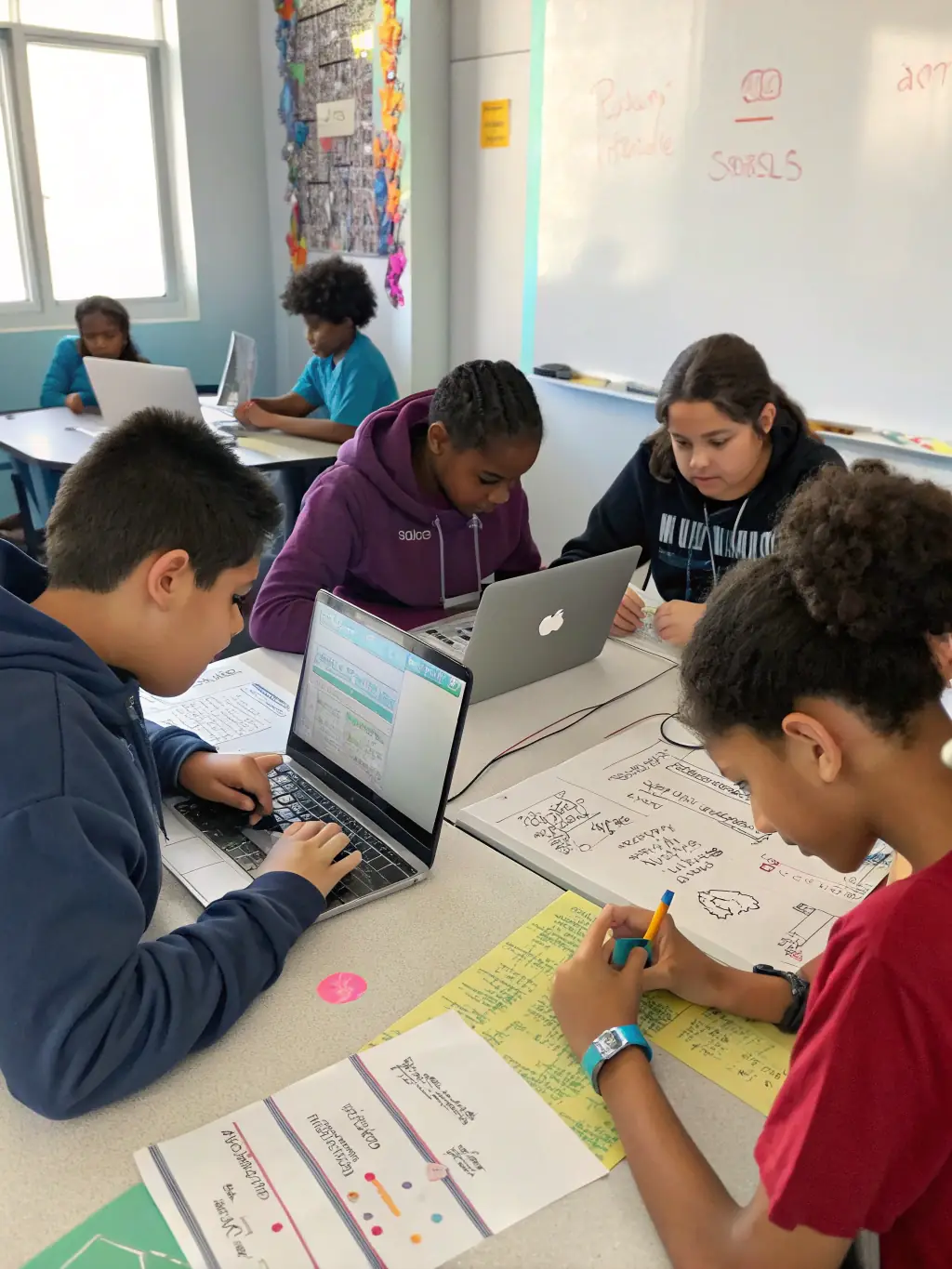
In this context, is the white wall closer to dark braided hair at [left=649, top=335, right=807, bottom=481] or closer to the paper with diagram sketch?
dark braided hair at [left=649, top=335, right=807, bottom=481]

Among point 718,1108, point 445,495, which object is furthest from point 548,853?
point 445,495

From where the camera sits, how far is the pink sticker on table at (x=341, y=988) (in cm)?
86

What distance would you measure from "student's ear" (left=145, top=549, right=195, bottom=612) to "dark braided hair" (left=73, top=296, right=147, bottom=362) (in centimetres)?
309

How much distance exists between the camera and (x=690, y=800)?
1.19 meters

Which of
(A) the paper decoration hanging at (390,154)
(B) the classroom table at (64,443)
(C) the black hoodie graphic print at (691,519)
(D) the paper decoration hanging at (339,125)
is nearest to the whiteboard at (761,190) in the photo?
(C) the black hoodie graphic print at (691,519)

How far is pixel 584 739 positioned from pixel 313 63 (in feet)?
12.5

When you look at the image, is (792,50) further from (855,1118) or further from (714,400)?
(855,1118)

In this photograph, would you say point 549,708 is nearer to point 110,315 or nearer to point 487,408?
point 487,408

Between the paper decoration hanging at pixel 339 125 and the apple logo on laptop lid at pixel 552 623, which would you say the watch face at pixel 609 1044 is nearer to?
the apple logo on laptop lid at pixel 552 623

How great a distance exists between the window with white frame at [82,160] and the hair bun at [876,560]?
4371 mm

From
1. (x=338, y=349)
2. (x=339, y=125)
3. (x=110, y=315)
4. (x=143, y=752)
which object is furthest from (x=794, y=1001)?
(x=339, y=125)

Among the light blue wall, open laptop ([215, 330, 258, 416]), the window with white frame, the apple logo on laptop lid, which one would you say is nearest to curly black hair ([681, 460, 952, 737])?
the apple logo on laptop lid

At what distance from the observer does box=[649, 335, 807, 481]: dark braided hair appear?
66.4 inches

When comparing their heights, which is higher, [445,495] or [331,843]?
[445,495]
